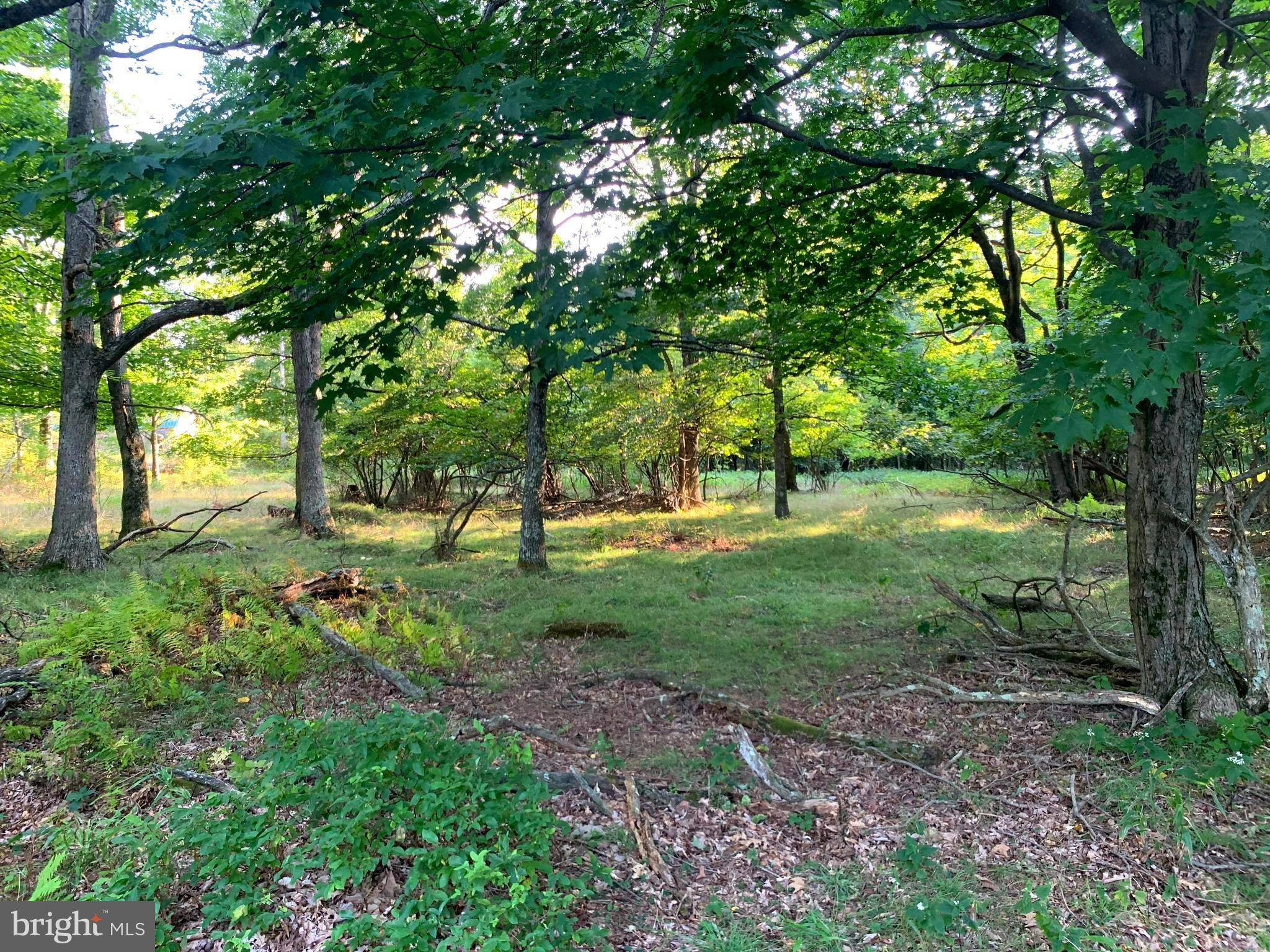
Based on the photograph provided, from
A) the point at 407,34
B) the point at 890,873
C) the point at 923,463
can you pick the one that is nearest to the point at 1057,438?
the point at 890,873

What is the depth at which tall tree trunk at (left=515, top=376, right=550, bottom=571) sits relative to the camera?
438 inches

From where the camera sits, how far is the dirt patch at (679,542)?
542 inches

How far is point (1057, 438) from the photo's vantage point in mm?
3080

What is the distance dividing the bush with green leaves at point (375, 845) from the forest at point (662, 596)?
0.08 ft

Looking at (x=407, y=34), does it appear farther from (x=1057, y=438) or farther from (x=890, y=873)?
(x=890, y=873)

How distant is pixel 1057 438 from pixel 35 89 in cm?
1449

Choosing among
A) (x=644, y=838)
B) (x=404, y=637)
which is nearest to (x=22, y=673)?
(x=404, y=637)

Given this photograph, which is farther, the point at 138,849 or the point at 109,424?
the point at 109,424

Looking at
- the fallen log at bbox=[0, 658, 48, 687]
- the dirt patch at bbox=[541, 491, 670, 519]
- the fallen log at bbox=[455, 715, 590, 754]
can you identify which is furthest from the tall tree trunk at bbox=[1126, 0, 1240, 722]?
the dirt patch at bbox=[541, 491, 670, 519]

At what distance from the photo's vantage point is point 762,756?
4.69m

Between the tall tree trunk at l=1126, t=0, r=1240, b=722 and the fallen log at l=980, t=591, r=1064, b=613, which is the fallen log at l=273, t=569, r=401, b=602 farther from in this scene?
the tall tree trunk at l=1126, t=0, r=1240, b=722

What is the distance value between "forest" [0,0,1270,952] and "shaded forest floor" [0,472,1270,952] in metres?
0.03

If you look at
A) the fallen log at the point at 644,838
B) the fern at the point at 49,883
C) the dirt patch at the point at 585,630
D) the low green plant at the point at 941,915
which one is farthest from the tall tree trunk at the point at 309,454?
the low green plant at the point at 941,915

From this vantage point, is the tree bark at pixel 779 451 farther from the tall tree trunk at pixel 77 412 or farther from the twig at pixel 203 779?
the twig at pixel 203 779
